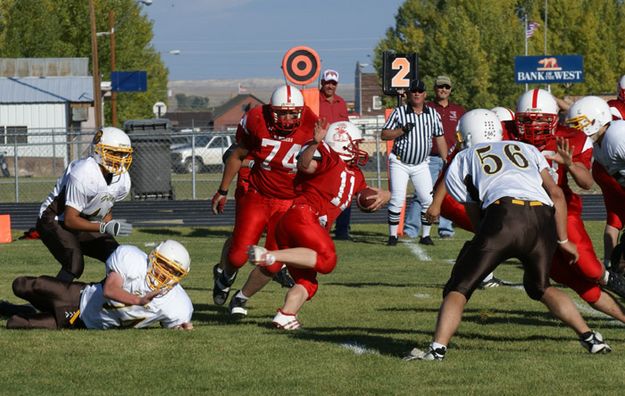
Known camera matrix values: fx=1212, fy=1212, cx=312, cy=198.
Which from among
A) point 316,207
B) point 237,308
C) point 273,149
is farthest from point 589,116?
point 237,308

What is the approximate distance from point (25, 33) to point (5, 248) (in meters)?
35.2

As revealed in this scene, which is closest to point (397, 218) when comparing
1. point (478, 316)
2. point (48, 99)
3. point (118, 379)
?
point (478, 316)

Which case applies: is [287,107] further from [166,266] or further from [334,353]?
[334,353]

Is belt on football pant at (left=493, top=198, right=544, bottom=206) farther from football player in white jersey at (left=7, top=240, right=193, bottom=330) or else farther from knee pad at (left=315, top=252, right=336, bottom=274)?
football player in white jersey at (left=7, top=240, right=193, bottom=330)

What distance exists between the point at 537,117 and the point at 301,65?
8.11 metres

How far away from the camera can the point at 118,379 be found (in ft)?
20.5

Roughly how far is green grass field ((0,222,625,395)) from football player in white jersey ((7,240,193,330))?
141 millimetres

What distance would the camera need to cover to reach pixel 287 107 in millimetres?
8461

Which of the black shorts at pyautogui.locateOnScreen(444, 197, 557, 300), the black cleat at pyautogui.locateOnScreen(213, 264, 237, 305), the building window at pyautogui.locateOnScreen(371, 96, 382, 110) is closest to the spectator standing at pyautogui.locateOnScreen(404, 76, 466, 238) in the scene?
the black cleat at pyautogui.locateOnScreen(213, 264, 237, 305)

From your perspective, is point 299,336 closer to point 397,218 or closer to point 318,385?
point 318,385

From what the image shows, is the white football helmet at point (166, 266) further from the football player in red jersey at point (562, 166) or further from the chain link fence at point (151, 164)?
the chain link fence at point (151, 164)

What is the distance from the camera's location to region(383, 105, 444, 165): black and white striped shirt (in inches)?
552

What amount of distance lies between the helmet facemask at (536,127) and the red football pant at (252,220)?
6.58 feet

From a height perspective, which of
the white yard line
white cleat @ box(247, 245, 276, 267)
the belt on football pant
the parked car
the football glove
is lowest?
the parked car
